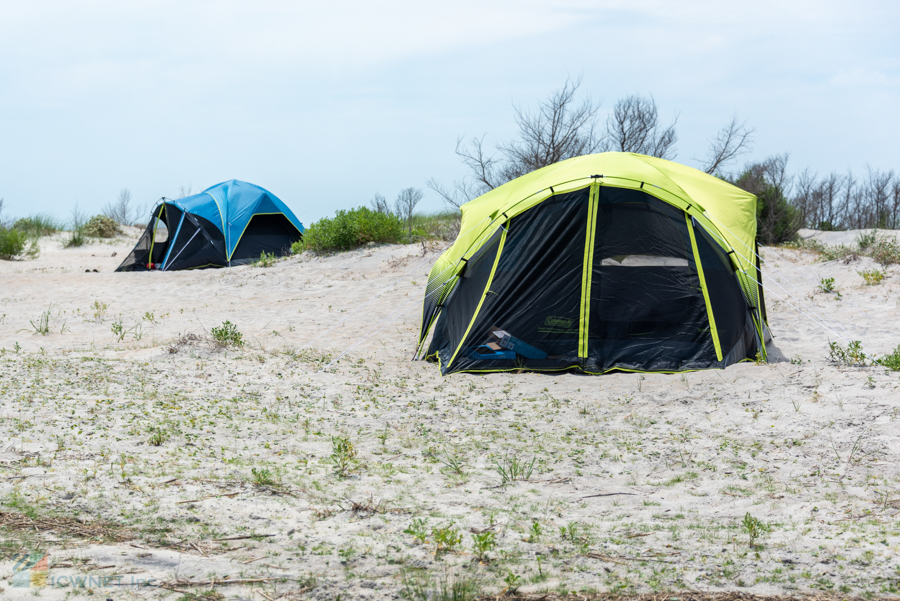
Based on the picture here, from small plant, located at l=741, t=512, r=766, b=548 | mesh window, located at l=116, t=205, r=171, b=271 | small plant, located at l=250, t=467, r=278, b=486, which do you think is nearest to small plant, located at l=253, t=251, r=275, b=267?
mesh window, located at l=116, t=205, r=171, b=271

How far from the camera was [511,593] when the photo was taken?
2.86 m

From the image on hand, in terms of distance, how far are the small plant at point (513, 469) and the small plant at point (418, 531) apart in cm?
89

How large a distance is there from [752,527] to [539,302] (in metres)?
4.24

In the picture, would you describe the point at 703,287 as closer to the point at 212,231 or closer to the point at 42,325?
the point at 42,325

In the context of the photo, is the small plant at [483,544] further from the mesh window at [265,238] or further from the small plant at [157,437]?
the mesh window at [265,238]

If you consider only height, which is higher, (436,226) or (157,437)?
(436,226)

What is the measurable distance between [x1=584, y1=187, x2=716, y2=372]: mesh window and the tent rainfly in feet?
39.9

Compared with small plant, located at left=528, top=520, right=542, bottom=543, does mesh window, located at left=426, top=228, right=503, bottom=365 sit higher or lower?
higher

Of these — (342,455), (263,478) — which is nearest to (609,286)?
(342,455)

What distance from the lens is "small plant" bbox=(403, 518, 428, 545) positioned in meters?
3.33

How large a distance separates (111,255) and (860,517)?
2097 cm

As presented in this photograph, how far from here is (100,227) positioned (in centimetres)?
2405

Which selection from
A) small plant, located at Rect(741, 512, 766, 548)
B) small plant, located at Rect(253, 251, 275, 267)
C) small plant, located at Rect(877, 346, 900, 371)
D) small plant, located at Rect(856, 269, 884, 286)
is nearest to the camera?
small plant, located at Rect(741, 512, 766, 548)

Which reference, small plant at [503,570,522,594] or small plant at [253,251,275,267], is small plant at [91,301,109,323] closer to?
small plant at [253,251,275,267]
